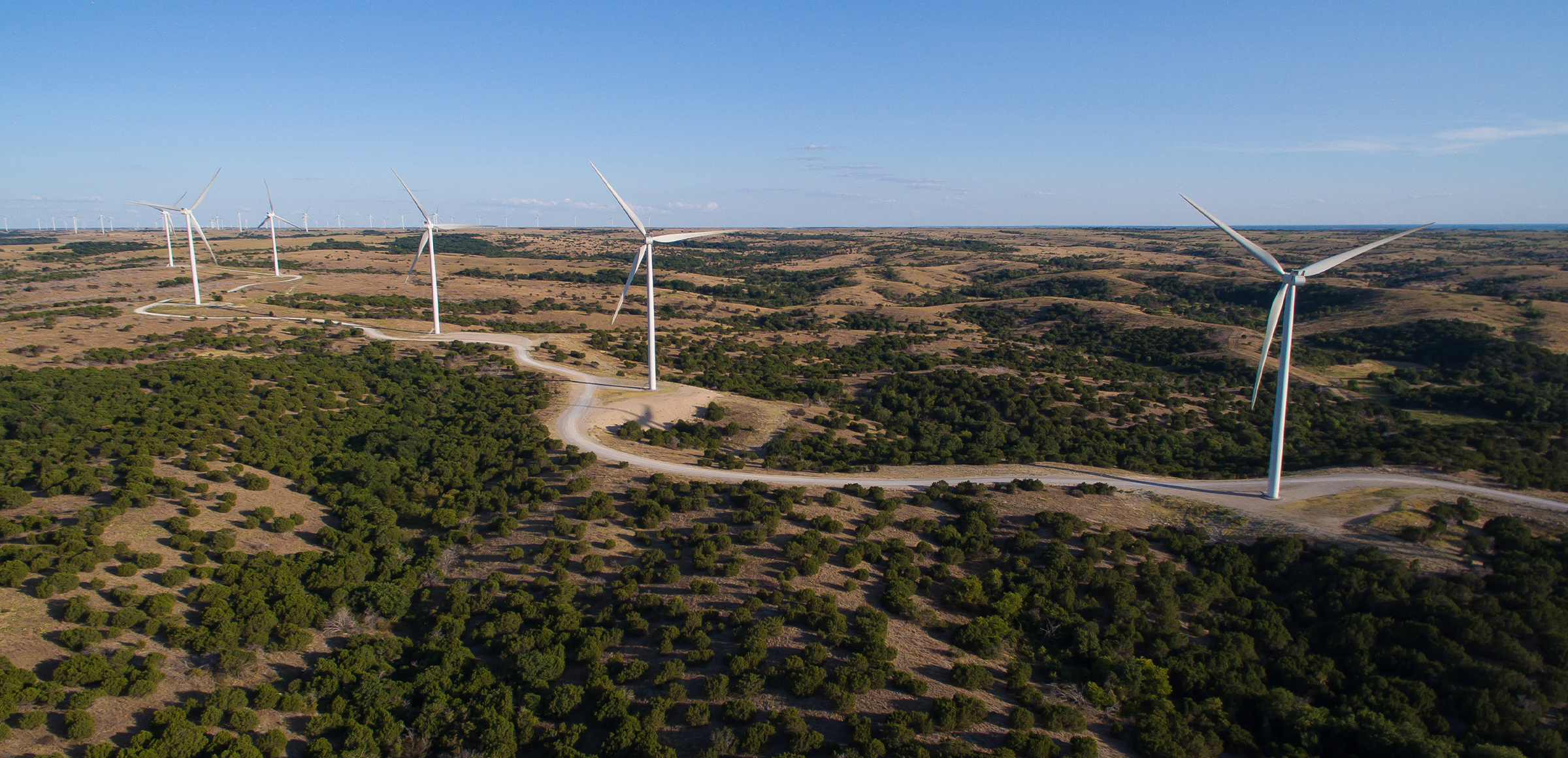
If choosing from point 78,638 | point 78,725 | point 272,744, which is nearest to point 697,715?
point 272,744

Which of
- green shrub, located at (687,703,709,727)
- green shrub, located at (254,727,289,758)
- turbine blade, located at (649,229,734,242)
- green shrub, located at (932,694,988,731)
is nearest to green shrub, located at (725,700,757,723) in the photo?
green shrub, located at (687,703,709,727)

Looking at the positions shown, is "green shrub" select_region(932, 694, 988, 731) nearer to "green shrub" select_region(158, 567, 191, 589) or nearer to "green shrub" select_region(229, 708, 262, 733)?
"green shrub" select_region(229, 708, 262, 733)

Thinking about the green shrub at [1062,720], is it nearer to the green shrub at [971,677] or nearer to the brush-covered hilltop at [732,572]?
the brush-covered hilltop at [732,572]

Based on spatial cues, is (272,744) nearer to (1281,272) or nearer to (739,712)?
(739,712)

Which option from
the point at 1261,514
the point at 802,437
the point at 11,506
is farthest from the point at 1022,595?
the point at 11,506

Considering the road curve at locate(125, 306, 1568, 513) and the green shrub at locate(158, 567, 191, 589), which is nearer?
the green shrub at locate(158, 567, 191, 589)

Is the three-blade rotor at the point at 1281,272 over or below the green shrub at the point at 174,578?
over

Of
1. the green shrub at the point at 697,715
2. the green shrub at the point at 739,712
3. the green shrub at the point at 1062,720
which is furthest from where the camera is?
the green shrub at the point at 1062,720

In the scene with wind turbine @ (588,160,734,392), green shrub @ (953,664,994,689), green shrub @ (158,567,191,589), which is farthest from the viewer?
wind turbine @ (588,160,734,392)

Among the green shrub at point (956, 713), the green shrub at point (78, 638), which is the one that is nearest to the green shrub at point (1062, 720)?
the green shrub at point (956, 713)
